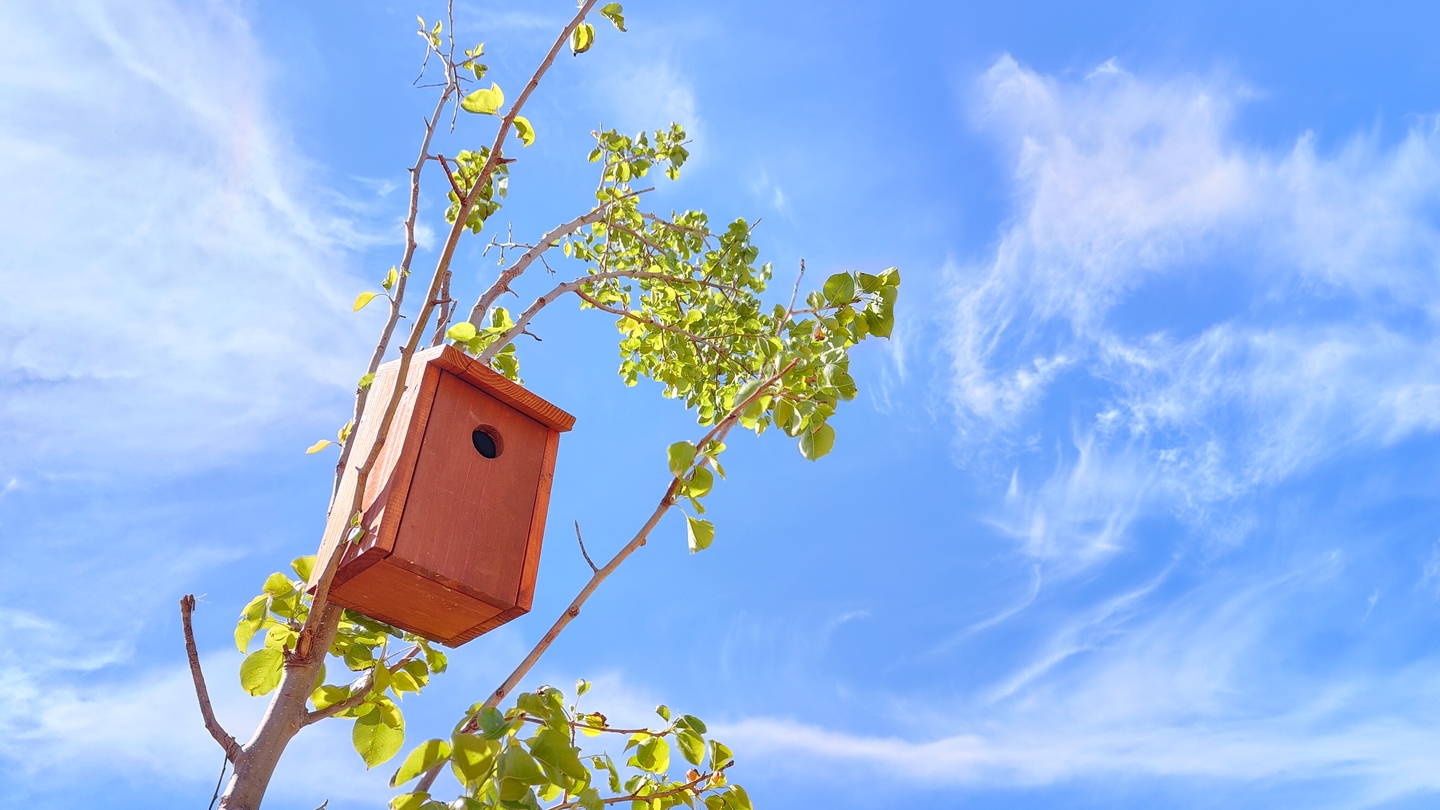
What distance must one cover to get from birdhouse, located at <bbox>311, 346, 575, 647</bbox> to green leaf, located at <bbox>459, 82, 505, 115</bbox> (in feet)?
2.11

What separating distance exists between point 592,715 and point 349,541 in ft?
2.01

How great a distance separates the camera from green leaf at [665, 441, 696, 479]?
61.8 inches

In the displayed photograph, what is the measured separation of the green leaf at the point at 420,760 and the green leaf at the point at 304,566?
Answer: 73cm

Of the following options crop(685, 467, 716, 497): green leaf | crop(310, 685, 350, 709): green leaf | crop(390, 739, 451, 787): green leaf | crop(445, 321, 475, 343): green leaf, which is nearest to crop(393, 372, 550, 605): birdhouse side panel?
crop(445, 321, 475, 343): green leaf

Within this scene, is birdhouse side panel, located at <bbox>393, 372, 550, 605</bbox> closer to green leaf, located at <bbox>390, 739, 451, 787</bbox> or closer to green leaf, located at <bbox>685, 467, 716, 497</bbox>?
green leaf, located at <bbox>390, 739, 451, 787</bbox>

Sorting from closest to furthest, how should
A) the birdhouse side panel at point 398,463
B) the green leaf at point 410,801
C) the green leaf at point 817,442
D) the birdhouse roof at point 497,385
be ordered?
the green leaf at point 410,801
the green leaf at point 817,442
the birdhouse side panel at point 398,463
the birdhouse roof at point 497,385

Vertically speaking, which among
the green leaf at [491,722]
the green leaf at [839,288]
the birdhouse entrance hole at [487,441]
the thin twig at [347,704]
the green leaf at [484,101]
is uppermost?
the green leaf at [484,101]

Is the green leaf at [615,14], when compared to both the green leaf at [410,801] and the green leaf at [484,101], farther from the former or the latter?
the green leaf at [410,801]

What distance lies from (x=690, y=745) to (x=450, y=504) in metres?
0.78

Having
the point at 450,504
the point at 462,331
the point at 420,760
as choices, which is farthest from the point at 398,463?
the point at 420,760

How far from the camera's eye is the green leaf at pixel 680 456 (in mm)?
1570

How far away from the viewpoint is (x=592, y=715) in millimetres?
1698

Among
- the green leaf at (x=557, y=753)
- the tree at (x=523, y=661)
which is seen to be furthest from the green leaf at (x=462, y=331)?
the green leaf at (x=557, y=753)

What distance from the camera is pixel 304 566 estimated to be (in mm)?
2043
